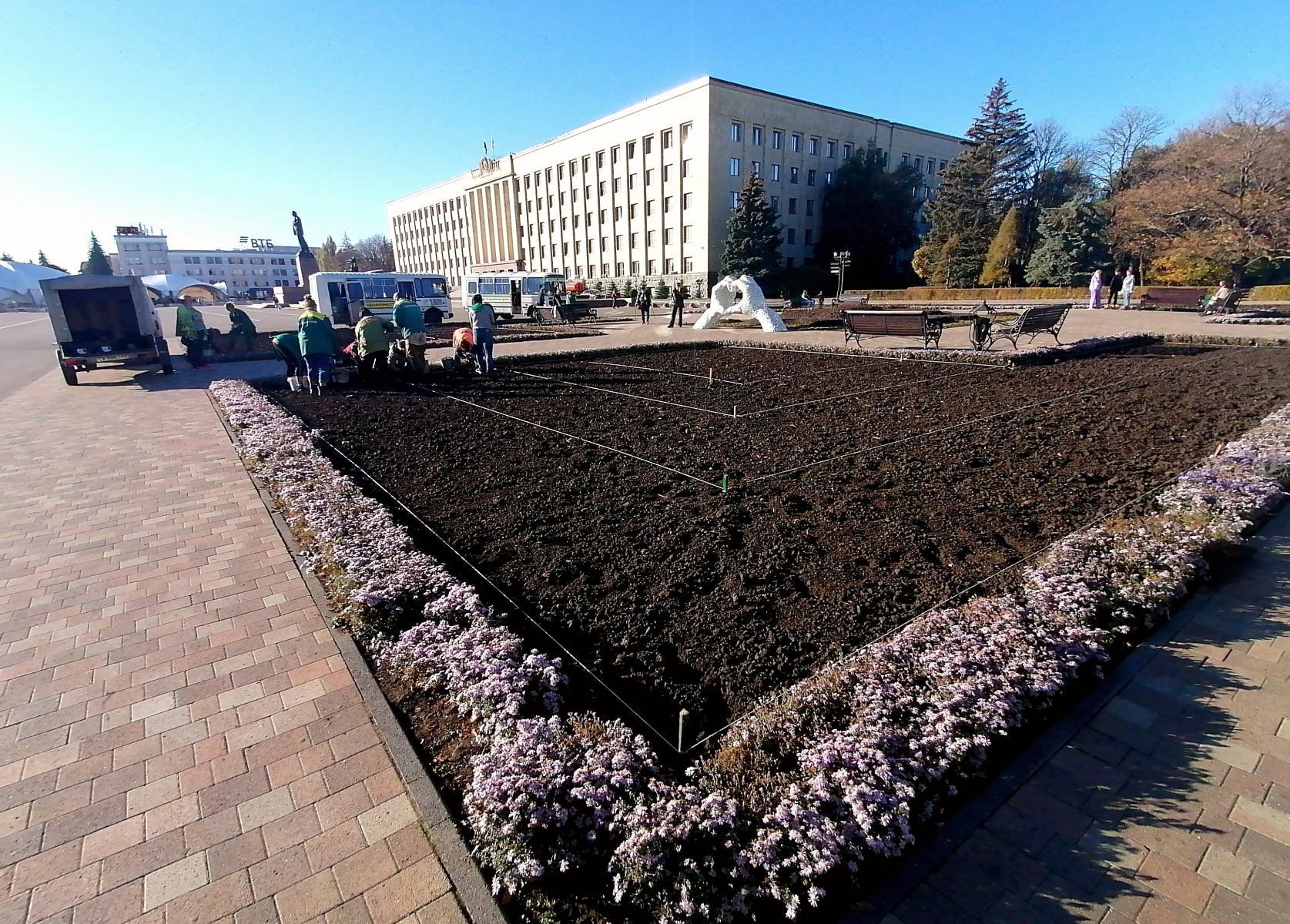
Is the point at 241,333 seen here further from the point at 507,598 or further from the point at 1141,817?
the point at 1141,817

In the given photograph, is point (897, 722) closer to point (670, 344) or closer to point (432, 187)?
point (670, 344)

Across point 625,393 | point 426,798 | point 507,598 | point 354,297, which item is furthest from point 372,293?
point 426,798

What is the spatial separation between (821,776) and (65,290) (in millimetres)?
17451

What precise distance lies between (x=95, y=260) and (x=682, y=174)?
240 feet

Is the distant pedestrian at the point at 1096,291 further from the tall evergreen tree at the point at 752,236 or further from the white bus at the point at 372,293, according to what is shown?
the white bus at the point at 372,293

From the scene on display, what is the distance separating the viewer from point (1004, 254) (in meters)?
36.0

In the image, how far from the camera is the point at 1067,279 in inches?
1252

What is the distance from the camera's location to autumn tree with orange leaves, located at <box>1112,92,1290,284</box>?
2312 centimetres

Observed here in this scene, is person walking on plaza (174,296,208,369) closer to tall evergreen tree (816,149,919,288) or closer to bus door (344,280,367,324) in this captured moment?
bus door (344,280,367,324)

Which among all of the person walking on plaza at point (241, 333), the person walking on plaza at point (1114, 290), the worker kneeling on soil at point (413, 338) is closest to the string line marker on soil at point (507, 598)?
the worker kneeling on soil at point (413, 338)

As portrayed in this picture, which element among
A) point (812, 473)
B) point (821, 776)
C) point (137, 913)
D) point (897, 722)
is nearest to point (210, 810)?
point (137, 913)

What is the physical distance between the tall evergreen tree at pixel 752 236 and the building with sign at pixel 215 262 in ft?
298

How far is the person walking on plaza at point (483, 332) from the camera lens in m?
11.5

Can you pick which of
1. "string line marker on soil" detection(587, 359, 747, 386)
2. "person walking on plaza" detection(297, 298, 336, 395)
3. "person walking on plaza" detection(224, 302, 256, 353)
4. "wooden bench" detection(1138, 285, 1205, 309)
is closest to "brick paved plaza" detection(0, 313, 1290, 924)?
"person walking on plaza" detection(297, 298, 336, 395)
